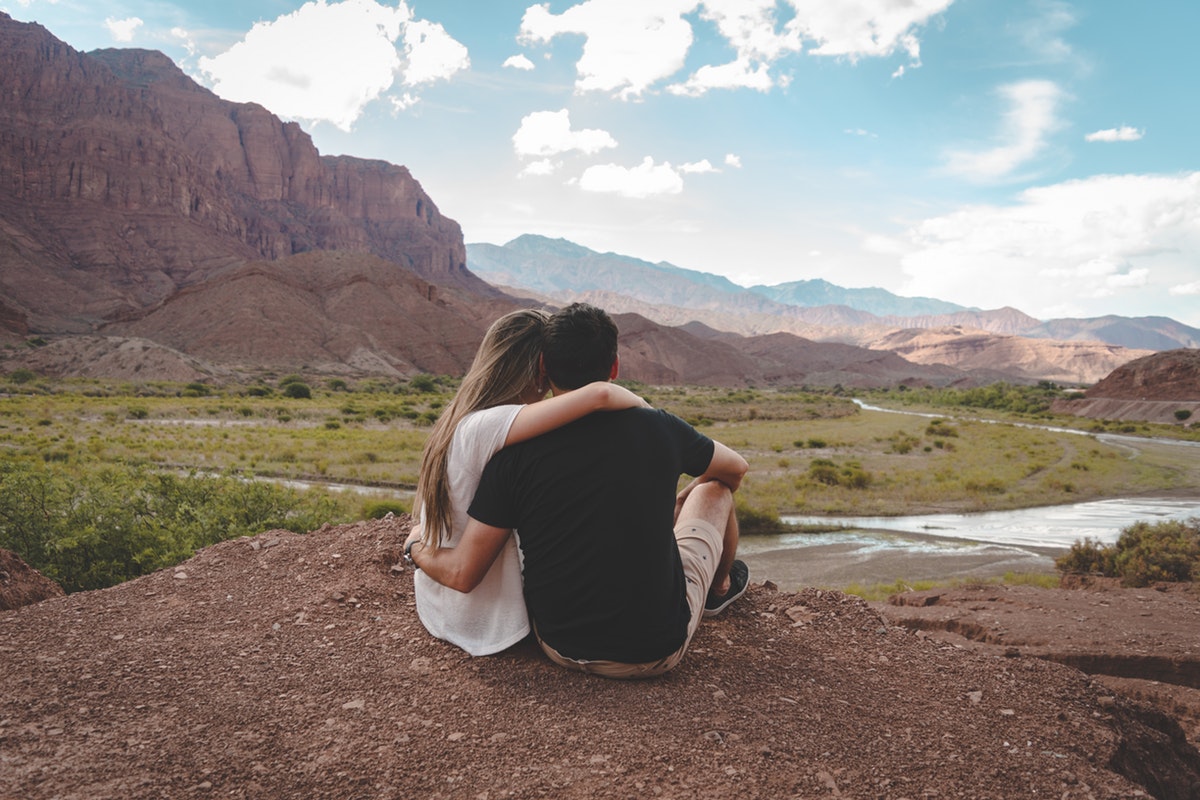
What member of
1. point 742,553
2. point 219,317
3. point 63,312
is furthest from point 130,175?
point 742,553

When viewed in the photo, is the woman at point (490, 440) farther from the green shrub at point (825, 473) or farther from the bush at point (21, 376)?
the bush at point (21, 376)

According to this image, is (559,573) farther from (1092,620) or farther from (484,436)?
(1092,620)

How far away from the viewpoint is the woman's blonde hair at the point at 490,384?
362 centimetres

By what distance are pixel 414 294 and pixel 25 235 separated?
5708 centimetres

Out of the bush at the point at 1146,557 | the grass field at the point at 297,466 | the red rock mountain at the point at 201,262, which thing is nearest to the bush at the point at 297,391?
the grass field at the point at 297,466

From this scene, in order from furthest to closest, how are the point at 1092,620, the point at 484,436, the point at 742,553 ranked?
the point at 742,553
the point at 1092,620
the point at 484,436

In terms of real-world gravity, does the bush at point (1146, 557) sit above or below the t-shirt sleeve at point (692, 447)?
below

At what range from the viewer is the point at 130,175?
125312mm

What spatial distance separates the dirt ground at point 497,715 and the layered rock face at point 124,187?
97252mm

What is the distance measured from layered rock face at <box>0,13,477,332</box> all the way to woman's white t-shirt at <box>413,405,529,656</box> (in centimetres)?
9809

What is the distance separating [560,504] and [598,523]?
0.20m

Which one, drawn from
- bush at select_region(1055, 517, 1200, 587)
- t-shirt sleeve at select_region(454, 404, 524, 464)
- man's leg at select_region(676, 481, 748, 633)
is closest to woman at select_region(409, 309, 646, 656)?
t-shirt sleeve at select_region(454, 404, 524, 464)

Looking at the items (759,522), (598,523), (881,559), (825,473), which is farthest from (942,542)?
(598,523)

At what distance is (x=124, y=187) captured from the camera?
406 feet
